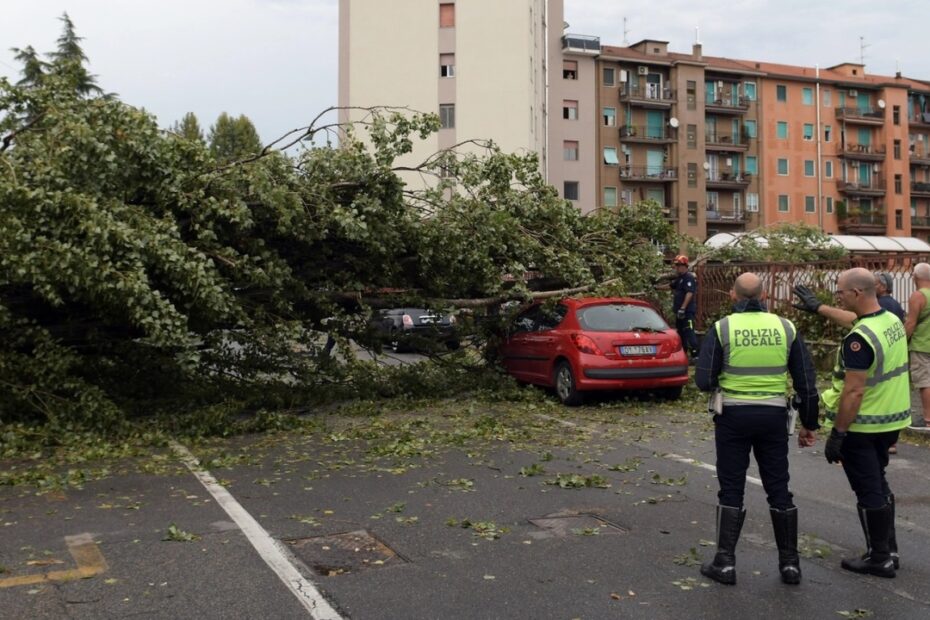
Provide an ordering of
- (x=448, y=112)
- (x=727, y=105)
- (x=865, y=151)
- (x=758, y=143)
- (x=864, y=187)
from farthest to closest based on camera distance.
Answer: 1. (x=864, y=187)
2. (x=865, y=151)
3. (x=758, y=143)
4. (x=727, y=105)
5. (x=448, y=112)

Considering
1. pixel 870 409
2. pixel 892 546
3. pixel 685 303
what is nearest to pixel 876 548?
pixel 892 546

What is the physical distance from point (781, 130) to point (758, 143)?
8.18 ft

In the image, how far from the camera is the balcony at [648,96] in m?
66.4

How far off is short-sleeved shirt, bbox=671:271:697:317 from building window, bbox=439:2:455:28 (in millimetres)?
37129

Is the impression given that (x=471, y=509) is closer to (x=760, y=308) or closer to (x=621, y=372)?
(x=760, y=308)

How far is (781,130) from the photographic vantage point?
239 feet

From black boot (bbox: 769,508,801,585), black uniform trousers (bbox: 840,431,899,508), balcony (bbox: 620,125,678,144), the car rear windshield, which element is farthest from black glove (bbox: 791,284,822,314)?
balcony (bbox: 620,125,678,144)

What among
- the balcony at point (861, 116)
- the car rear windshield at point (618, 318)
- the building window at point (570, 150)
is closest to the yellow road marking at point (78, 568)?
the car rear windshield at point (618, 318)

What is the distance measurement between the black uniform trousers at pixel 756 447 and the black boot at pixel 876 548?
1.62 ft

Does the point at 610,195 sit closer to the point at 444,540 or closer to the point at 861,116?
the point at 861,116

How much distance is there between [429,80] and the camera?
49.4 meters

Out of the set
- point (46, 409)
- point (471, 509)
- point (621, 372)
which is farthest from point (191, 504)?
point (621, 372)

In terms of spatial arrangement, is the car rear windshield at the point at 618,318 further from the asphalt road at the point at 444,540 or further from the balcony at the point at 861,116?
the balcony at the point at 861,116

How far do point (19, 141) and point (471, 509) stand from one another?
7636mm
